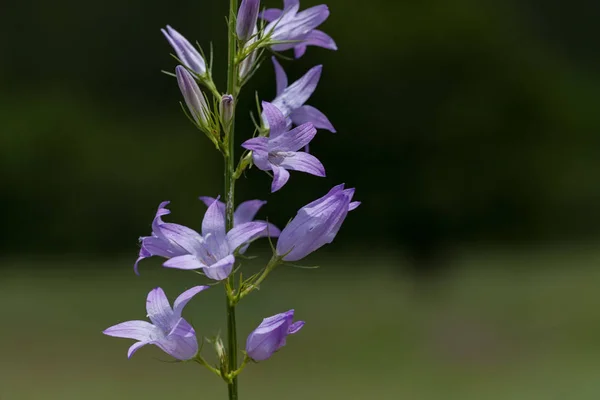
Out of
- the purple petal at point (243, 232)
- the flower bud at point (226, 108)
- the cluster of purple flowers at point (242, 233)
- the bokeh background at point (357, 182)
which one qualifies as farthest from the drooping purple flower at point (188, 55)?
the bokeh background at point (357, 182)

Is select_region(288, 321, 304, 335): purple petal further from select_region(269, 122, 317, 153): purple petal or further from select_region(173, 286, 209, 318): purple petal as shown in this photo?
select_region(269, 122, 317, 153): purple petal

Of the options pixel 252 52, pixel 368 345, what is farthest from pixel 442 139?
pixel 252 52

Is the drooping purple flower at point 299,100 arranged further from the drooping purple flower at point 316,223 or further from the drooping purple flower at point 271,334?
the drooping purple flower at point 271,334

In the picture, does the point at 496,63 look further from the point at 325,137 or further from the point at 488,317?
the point at 488,317

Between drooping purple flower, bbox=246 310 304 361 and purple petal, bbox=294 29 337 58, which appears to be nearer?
drooping purple flower, bbox=246 310 304 361

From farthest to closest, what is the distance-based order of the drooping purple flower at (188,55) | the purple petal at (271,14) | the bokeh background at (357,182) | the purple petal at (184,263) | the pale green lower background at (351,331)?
the bokeh background at (357,182) → the pale green lower background at (351,331) → the purple petal at (271,14) → the drooping purple flower at (188,55) → the purple petal at (184,263)

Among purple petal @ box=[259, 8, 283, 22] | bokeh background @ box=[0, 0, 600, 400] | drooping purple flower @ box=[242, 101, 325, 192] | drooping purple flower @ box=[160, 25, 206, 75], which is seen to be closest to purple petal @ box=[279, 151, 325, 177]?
drooping purple flower @ box=[242, 101, 325, 192]
